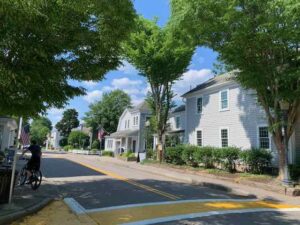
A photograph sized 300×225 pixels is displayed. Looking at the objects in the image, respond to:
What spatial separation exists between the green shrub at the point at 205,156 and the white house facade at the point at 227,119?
A: 2220 mm

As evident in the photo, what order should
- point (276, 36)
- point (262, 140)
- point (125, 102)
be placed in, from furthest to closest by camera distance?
point (125, 102)
point (262, 140)
point (276, 36)

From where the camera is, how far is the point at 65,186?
15.1 metres

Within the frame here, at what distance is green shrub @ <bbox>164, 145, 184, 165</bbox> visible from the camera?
94.7 ft

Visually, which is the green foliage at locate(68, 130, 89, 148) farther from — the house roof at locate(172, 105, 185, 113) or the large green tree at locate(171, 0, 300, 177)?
the large green tree at locate(171, 0, 300, 177)

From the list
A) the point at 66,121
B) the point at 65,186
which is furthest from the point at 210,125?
the point at 66,121

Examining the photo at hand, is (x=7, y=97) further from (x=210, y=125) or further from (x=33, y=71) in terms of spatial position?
(x=210, y=125)

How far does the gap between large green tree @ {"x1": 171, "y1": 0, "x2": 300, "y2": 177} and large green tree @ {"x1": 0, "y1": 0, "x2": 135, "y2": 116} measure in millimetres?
7808

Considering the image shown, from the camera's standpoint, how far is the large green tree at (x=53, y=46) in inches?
276

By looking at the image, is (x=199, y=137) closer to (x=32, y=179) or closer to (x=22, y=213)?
(x=32, y=179)

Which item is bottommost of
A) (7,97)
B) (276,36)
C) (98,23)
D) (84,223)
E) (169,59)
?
(84,223)

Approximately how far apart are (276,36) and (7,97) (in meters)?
11.5

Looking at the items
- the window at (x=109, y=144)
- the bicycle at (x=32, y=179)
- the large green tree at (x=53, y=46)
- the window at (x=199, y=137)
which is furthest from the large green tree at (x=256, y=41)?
the window at (x=109, y=144)

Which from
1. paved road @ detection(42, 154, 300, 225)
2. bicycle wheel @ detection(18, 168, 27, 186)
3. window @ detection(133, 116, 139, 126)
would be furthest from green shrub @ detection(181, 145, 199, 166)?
window @ detection(133, 116, 139, 126)

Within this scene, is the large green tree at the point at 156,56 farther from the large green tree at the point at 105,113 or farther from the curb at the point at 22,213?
the large green tree at the point at 105,113
